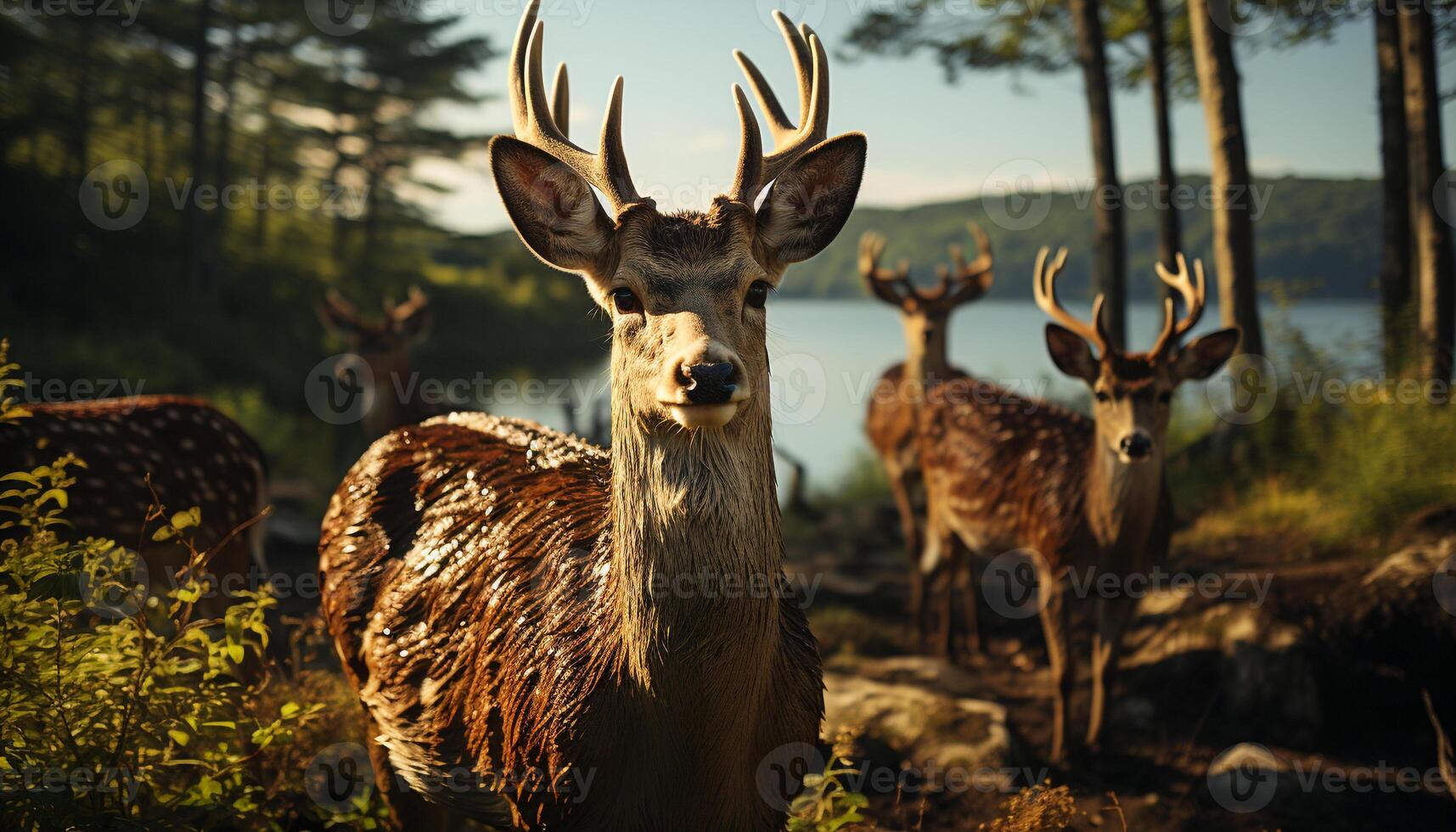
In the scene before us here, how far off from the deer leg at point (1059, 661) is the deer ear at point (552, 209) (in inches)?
158

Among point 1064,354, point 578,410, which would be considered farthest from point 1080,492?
point 578,410

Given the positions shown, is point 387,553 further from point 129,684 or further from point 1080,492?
point 1080,492

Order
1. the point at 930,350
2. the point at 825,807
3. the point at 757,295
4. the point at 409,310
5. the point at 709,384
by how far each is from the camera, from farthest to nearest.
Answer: the point at 409,310, the point at 930,350, the point at 825,807, the point at 757,295, the point at 709,384

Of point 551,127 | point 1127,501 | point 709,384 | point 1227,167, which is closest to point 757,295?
point 709,384

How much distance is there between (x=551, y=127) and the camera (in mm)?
3293

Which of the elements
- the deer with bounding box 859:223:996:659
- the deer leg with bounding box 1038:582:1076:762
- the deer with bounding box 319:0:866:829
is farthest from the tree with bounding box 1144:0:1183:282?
the deer with bounding box 319:0:866:829

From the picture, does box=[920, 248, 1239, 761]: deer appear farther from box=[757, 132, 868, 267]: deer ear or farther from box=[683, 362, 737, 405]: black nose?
box=[683, 362, 737, 405]: black nose

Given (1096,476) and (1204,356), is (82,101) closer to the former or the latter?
(1096,476)

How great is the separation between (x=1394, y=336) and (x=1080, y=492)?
218 inches

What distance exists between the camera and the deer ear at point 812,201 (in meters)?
3.10

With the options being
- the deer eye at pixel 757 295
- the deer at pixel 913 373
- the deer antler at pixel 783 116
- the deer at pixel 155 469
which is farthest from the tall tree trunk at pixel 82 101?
the deer eye at pixel 757 295

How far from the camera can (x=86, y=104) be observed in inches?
784

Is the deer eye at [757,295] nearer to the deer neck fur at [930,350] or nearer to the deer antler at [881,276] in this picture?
the deer neck fur at [930,350]

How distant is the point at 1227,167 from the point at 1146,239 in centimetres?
3267
